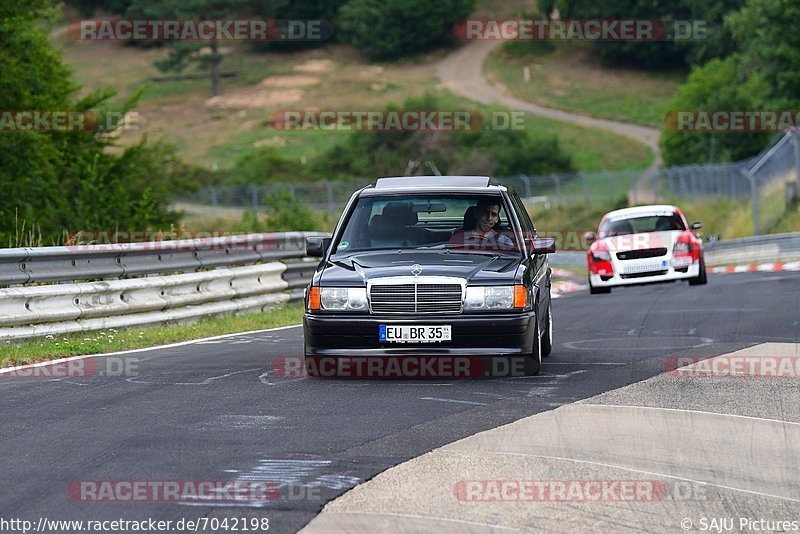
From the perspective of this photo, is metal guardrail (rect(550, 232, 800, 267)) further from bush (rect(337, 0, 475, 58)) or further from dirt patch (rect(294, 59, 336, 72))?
bush (rect(337, 0, 475, 58))

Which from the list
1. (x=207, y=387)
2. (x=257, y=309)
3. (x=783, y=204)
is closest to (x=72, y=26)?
(x=783, y=204)

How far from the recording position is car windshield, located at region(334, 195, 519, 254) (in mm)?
11648

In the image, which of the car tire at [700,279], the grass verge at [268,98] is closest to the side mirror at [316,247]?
the car tire at [700,279]

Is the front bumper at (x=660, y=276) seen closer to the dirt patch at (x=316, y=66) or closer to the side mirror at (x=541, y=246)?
the side mirror at (x=541, y=246)

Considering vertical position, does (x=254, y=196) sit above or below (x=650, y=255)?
above

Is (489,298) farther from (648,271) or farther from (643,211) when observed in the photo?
(643,211)

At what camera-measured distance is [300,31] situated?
415 feet

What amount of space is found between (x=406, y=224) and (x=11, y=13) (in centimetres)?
1902

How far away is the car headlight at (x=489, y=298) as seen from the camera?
419 inches

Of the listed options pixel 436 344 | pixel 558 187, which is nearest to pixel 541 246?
pixel 436 344

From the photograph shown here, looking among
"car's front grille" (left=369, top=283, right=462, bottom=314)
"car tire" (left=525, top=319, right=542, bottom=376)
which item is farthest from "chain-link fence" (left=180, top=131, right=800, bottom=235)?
"car's front grille" (left=369, top=283, right=462, bottom=314)

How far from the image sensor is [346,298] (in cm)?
1073

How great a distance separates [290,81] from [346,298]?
107m

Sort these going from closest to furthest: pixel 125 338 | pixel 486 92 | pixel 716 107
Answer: pixel 125 338 < pixel 716 107 < pixel 486 92
